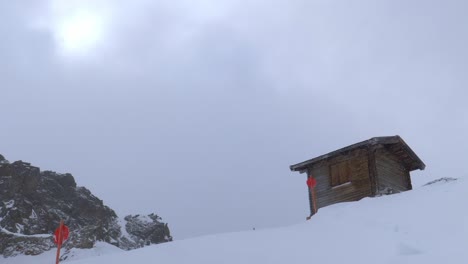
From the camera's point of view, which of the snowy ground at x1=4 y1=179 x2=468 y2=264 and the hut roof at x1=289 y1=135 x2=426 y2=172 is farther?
the hut roof at x1=289 y1=135 x2=426 y2=172

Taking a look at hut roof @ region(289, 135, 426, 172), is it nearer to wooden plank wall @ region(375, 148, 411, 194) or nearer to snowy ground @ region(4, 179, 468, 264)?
wooden plank wall @ region(375, 148, 411, 194)

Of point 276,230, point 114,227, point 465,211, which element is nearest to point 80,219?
point 114,227

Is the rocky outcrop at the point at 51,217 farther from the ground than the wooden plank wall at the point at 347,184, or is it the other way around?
the rocky outcrop at the point at 51,217

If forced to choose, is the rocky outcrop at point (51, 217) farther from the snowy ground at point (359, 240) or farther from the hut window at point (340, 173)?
the snowy ground at point (359, 240)

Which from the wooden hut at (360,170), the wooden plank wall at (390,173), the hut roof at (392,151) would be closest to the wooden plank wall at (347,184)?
the wooden hut at (360,170)

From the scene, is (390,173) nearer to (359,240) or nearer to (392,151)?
(392,151)

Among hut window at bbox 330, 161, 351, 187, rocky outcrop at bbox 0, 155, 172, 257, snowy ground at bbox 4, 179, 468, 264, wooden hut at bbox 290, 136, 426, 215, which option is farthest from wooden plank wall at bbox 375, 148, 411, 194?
rocky outcrop at bbox 0, 155, 172, 257

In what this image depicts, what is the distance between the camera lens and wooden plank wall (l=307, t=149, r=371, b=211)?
70.9 ft

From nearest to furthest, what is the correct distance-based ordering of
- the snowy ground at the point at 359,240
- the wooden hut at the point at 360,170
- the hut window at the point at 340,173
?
the snowy ground at the point at 359,240 → the wooden hut at the point at 360,170 → the hut window at the point at 340,173

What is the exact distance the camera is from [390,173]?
75.3 ft

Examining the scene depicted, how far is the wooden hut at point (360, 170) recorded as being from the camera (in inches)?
850

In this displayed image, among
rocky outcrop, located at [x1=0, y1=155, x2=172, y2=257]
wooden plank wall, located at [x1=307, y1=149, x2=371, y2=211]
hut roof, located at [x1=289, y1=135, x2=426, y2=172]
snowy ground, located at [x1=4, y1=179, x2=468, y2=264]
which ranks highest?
rocky outcrop, located at [x1=0, y1=155, x2=172, y2=257]

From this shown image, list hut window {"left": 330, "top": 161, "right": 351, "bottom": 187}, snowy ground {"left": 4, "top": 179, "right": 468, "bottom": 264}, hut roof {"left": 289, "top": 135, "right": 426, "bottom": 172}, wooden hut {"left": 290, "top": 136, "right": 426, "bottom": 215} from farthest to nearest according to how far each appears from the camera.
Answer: hut window {"left": 330, "top": 161, "right": 351, "bottom": 187} → hut roof {"left": 289, "top": 135, "right": 426, "bottom": 172} → wooden hut {"left": 290, "top": 136, "right": 426, "bottom": 215} → snowy ground {"left": 4, "top": 179, "right": 468, "bottom": 264}

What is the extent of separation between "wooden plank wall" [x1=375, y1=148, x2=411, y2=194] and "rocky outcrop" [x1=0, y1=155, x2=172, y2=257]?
29.3 meters
